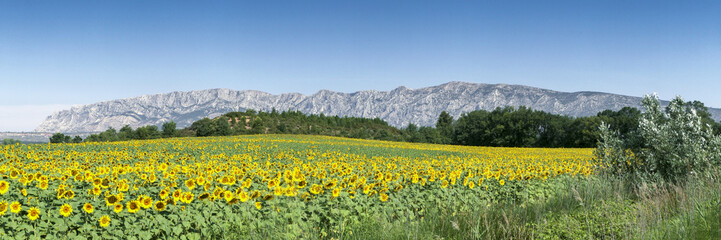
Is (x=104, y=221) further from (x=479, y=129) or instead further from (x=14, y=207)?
(x=479, y=129)

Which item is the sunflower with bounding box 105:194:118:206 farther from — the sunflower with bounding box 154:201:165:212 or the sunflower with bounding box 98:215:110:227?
the sunflower with bounding box 154:201:165:212

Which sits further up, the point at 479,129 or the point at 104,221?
the point at 479,129

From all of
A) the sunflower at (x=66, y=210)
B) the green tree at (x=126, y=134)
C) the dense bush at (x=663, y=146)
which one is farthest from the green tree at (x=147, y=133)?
the dense bush at (x=663, y=146)

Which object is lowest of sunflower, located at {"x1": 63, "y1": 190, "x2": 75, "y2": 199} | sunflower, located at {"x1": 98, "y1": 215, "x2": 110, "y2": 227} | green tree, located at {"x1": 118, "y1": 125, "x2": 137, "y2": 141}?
sunflower, located at {"x1": 98, "y1": 215, "x2": 110, "y2": 227}

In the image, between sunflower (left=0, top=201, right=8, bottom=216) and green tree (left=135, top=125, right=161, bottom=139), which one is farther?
green tree (left=135, top=125, right=161, bottom=139)

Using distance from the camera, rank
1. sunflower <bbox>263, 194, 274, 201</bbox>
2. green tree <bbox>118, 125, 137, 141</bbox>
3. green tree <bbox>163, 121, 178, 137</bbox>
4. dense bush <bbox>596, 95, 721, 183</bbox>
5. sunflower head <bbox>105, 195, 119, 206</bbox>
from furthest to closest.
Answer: green tree <bbox>118, 125, 137, 141</bbox> < green tree <bbox>163, 121, 178, 137</bbox> < dense bush <bbox>596, 95, 721, 183</bbox> < sunflower <bbox>263, 194, 274, 201</bbox> < sunflower head <bbox>105, 195, 119, 206</bbox>

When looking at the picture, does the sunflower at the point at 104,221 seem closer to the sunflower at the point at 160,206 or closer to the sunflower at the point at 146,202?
the sunflower at the point at 146,202

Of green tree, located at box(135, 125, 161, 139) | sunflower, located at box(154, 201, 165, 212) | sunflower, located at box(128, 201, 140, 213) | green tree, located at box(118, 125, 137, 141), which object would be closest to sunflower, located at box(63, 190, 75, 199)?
sunflower, located at box(128, 201, 140, 213)

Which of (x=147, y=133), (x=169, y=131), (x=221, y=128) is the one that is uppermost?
A: (x=221, y=128)

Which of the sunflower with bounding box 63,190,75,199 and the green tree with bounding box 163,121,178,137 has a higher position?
the green tree with bounding box 163,121,178,137

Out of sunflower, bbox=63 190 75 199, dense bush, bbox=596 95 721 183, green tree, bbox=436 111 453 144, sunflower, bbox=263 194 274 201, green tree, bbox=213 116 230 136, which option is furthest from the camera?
green tree, bbox=436 111 453 144

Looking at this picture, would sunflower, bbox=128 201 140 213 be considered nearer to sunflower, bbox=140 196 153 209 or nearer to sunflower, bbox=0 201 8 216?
sunflower, bbox=140 196 153 209

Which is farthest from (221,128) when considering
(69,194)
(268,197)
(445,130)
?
(268,197)

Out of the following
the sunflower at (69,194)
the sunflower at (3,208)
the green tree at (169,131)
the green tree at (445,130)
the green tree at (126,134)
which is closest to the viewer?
the sunflower at (3,208)
